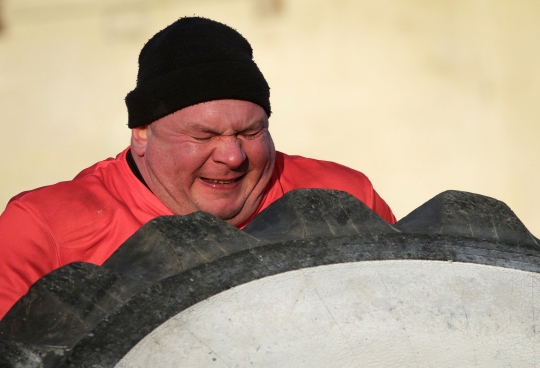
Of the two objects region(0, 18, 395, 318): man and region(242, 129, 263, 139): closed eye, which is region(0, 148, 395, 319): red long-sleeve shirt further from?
region(242, 129, 263, 139): closed eye

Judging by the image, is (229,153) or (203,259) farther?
(229,153)

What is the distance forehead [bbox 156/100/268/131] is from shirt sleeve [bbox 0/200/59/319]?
34cm

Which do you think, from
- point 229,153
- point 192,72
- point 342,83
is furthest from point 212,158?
point 342,83

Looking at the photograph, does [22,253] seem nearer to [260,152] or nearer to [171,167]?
[171,167]

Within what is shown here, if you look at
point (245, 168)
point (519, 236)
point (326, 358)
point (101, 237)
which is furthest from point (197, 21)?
point (326, 358)

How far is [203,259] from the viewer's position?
1026mm

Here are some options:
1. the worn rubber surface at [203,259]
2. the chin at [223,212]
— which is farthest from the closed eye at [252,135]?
the worn rubber surface at [203,259]

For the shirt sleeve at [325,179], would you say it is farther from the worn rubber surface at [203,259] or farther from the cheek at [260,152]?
the worn rubber surface at [203,259]

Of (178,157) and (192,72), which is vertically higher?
(192,72)

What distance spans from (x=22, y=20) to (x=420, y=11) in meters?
1.88

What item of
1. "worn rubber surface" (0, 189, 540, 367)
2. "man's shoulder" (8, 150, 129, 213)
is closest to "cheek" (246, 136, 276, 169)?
"man's shoulder" (8, 150, 129, 213)

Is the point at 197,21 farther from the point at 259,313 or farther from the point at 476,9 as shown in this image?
the point at 476,9

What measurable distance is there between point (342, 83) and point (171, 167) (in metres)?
2.51

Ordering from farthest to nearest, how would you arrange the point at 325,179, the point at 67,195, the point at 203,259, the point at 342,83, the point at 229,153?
the point at 342,83 < the point at 325,179 < the point at 67,195 < the point at 229,153 < the point at 203,259
